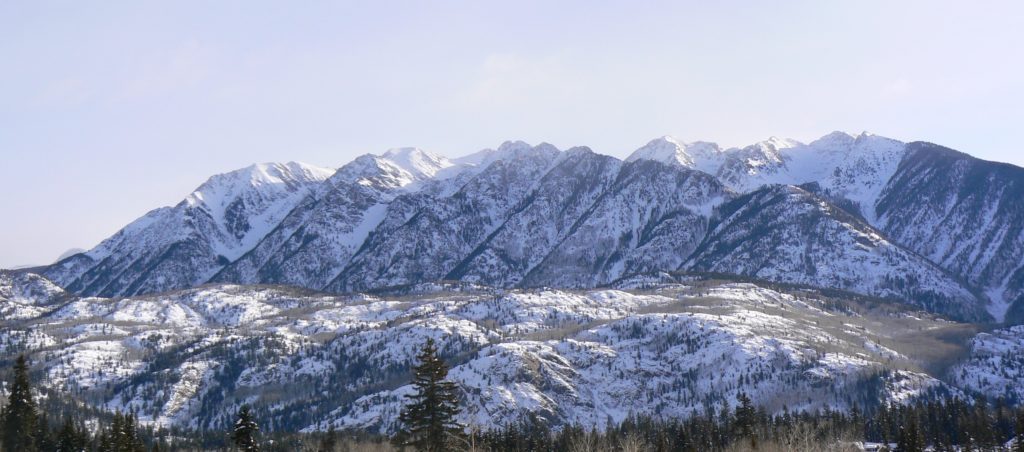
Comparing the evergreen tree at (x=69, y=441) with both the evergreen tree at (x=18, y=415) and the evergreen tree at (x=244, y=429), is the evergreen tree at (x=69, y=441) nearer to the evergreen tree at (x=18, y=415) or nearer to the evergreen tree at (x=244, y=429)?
the evergreen tree at (x=18, y=415)

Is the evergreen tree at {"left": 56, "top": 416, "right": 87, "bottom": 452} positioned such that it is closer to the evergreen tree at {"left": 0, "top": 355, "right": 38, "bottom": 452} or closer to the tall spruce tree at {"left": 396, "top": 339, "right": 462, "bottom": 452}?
the evergreen tree at {"left": 0, "top": 355, "right": 38, "bottom": 452}

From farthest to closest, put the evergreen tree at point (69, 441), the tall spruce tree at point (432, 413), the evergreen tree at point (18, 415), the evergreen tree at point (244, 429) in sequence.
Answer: the evergreen tree at point (69, 441)
the evergreen tree at point (18, 415)
the evergreen tree at point (244, 429)
the tall spruce tree at point (432, 413)

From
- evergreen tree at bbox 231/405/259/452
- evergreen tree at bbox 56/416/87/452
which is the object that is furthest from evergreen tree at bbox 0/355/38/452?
evergreen tree at bbox 231/405/259/452

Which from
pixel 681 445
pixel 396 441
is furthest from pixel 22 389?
pixel 681 445

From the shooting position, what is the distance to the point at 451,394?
2468 inches

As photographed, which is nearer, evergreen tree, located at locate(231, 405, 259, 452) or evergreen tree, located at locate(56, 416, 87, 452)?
Answer: evergreen tree, located at locate(231, 405, 259, 452)

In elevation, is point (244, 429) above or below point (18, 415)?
above

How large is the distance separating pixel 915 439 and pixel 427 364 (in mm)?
126003

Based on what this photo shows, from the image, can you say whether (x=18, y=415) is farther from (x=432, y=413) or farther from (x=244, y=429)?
(x=432, y=413)

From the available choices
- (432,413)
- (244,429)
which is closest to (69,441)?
(244,429)

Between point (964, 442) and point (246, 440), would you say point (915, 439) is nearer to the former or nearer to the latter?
point (964, 442)

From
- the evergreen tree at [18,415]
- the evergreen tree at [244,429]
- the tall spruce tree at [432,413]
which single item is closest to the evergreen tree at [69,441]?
the evergreen tree at [18,415]

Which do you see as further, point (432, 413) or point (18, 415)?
point (18, 415)

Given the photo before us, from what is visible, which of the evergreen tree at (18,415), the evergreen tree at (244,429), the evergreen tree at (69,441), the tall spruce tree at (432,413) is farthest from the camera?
the evergreen tree at (69,441)
